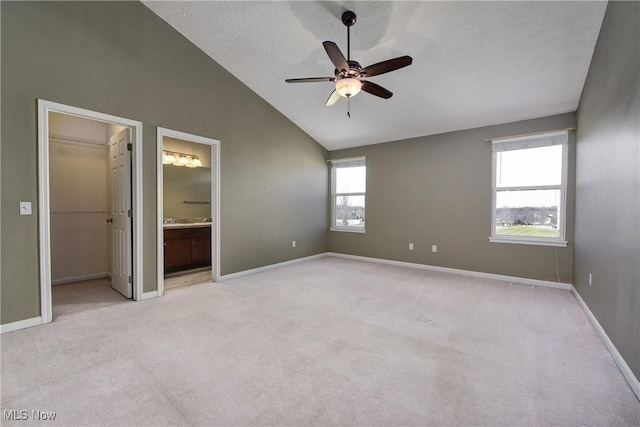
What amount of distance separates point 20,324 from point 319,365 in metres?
2.87

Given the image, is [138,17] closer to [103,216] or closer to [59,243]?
[103,216]

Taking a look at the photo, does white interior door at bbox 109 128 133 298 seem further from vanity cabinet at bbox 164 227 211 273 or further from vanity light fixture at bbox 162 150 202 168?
vanity light fixture at bbox 162 150 202 168

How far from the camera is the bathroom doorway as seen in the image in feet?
14.1

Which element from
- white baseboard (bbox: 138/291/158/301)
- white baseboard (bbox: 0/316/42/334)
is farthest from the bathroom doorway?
white baseboard (bbox: 0/316/42/334)

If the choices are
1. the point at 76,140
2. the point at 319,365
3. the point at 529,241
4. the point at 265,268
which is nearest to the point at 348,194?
the point at 265,268

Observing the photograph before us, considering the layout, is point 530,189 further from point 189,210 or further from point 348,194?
point 189,210

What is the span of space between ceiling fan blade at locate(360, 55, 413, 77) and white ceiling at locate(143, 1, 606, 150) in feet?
2.64

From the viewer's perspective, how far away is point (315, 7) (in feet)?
9.79

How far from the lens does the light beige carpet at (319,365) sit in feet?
5.16

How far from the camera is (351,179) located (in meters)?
6.48

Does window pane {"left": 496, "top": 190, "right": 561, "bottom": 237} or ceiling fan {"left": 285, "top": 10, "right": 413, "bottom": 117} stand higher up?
ceiling fan {"left": 285, "top": 10, "right": 413, "bottom": 117}

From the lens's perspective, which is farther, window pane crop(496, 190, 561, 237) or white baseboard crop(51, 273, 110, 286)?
window pane crop(496, 190, 561, 237)

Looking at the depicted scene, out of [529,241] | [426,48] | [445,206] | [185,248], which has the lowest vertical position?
[185,248]

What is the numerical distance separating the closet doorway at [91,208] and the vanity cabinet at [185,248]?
2.60 ft
